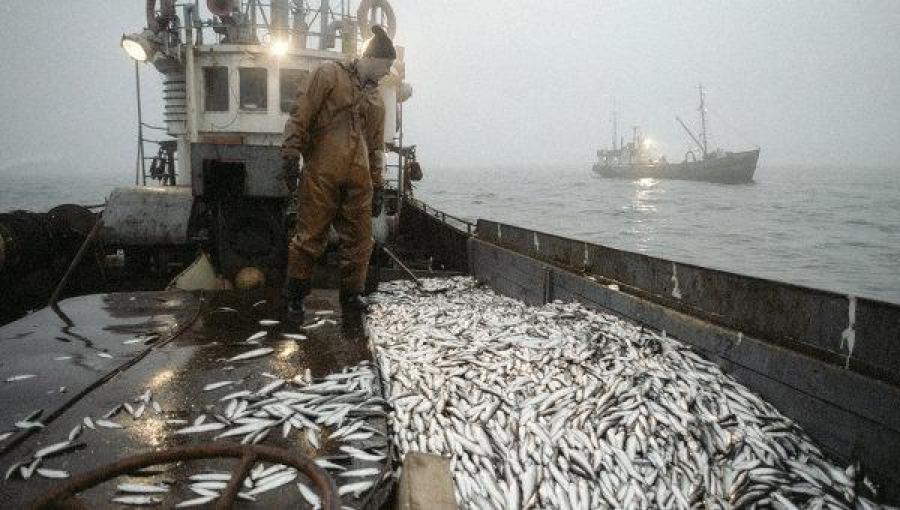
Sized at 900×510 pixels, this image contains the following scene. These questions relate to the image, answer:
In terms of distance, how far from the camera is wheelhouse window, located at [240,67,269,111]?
1208 cm

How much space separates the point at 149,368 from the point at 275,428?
59.3 inches

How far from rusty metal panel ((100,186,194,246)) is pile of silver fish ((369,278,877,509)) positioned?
5924 mm

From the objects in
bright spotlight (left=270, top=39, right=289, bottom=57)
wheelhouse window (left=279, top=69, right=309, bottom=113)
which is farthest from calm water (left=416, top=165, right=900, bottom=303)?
bright spotlight (left=270, top=39, right=289, bottom=57)

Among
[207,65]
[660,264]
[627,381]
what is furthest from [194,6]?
[627,381]

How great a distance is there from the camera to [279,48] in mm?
12070

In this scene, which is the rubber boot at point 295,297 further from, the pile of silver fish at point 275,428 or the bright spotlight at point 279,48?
the bright spotlight at point 279,48

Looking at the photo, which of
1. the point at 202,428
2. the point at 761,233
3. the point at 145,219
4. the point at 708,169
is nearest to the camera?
the point at 202,428

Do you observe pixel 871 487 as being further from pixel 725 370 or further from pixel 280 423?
pixel 280 423

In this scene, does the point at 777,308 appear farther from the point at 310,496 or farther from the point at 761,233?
the point at 761,233

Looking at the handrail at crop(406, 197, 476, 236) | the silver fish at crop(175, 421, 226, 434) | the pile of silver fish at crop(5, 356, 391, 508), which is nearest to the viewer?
the pile of silver fish at crop(5, 356, 391, 508)

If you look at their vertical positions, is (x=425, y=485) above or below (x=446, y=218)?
below

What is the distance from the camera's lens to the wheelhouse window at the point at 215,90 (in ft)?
39.8

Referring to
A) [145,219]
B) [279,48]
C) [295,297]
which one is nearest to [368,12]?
[279,48]

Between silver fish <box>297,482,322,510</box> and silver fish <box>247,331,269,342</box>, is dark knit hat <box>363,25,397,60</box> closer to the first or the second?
silver fish <box>247,331,269,342</box>
